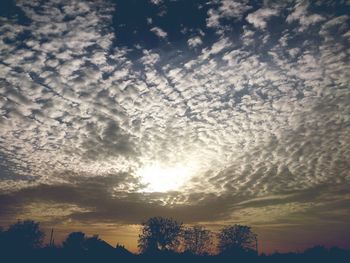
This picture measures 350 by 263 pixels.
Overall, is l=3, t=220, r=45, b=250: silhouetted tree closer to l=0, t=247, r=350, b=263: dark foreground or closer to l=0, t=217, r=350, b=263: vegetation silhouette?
l=0, t=217, r=350, b=263: vegetation silhouette

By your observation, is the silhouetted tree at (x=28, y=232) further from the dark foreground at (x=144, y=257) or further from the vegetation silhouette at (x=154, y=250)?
the dark foreground at (x=144, y=257)

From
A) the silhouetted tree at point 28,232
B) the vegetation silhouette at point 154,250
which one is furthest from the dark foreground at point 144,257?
the silhouetted tree at point 28,232

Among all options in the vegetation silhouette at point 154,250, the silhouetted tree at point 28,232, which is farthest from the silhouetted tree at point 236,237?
the silhouetted tree at point 28,232

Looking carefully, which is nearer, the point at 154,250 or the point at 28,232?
the point at 154,250

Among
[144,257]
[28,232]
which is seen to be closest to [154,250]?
[144,257]

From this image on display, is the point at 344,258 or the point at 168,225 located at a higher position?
the point at 168,225

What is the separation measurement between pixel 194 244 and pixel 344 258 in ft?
157

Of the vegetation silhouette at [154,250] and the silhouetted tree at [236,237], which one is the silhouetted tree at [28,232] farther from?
the silhouetted tree at [236,237]

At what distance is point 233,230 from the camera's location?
92.3 meters

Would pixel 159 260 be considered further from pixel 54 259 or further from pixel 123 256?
pixel 54 259

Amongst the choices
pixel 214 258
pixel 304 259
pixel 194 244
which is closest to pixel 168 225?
pixel 194 244

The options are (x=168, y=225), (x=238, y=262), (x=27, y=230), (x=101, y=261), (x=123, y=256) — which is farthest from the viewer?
(x=27, y=230)

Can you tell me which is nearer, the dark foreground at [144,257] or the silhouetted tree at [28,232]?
the dark foreground at [144,257]

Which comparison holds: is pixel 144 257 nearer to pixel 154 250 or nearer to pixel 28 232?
pixel 154 250
